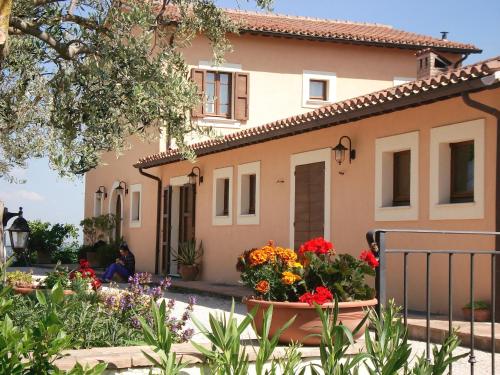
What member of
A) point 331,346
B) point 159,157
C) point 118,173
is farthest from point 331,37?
point 331,346

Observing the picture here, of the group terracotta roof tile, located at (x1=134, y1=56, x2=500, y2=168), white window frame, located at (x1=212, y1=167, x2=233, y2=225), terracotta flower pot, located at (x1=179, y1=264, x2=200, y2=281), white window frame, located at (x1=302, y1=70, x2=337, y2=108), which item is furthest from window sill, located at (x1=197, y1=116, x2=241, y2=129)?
terracotta flower pot, located at (x1=179, y1=264, x2=200, y2=281)

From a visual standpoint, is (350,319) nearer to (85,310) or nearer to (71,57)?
(85,310)

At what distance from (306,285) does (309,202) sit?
303 inches

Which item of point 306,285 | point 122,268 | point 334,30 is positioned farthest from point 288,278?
point 334,30

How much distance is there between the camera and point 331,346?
3.02 metres

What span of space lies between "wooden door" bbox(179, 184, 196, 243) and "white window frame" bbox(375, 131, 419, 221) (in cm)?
705

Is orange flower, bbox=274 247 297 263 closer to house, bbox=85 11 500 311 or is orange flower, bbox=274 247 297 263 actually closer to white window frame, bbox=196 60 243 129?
house, bbox=85 11 500 311

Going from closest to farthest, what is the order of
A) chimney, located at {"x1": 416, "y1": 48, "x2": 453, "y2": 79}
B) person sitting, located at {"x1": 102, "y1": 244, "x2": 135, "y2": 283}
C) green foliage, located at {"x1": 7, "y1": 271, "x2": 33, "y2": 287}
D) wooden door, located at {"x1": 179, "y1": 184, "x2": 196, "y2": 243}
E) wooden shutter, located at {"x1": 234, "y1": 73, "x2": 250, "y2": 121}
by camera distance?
green foliage, located at {"x1": 7, "y1": 271, "x2": 33, "y2": 287}, chimney, located at {"x1": 416, "y1": 48, "x2": 453, "y2": 79}, person sitting, located at {"x1": 102, "y1": 244, "x2": 135, "y2": 283}, wooden door, located at {"x1": 179, "y1": 184, "x2": 196, "y2": 243}, wooden shutter, located at {"x1": 234, "y1": 73, "x2": 250, "y2": 121}

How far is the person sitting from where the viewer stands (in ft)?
54.1

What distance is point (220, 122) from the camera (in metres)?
18.9

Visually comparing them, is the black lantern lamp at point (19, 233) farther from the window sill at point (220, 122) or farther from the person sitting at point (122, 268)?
the window sill at point (220, 122)

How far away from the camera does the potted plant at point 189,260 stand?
661 inches

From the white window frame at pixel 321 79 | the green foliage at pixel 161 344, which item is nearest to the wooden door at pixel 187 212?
the white window frame at pixel 321 79

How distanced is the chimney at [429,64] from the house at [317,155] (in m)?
0.03
